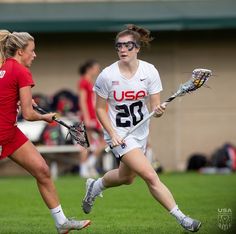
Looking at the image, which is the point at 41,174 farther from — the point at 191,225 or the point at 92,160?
the point at 92,160

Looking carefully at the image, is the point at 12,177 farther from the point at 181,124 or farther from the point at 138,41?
the point at 138,41

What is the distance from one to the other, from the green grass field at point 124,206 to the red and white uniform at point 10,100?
124cm

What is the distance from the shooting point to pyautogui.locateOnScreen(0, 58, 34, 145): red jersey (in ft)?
28.9

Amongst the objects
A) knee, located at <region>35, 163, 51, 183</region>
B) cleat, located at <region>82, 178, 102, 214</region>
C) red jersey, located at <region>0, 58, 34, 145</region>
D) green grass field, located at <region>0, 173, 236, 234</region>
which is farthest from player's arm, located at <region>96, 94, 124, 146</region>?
cleat, located at <region>82, 178, 102, 214</region>

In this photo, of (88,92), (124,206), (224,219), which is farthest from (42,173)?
(88,92)

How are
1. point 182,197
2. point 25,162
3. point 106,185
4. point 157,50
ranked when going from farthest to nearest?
1. point 157,50
2. point 182,197
3. point 106,185
4. point 25,162

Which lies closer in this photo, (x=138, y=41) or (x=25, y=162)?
(x=25, y=162)

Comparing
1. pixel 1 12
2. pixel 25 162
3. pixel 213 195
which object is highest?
pixel 1 12

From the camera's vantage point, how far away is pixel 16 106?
29.5ft

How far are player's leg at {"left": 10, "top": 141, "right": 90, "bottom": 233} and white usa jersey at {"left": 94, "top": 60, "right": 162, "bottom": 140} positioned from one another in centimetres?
105

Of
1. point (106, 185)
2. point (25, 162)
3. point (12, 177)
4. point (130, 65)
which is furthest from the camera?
point (12, 177)

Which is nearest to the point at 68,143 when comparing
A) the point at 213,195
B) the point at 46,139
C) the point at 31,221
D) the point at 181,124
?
the point at 46,139

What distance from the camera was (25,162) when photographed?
895 centimetres

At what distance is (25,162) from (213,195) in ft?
17.9
